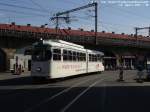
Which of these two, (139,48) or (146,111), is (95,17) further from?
(146,111)

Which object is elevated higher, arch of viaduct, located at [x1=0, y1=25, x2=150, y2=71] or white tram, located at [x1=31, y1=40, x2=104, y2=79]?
arch of viaduct, located at [x1=0, y1=25, x2=150, y2=71]

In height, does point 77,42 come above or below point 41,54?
above

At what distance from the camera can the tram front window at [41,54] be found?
30.1 m

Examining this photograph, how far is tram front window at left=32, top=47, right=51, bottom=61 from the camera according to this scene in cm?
3009

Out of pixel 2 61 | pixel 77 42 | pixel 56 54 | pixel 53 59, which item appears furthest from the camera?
pixel 77 42

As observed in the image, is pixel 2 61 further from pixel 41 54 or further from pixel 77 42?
pixel 41 54

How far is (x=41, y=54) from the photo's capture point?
99.6ft

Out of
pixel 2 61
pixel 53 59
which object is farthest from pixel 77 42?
pixel 53 59

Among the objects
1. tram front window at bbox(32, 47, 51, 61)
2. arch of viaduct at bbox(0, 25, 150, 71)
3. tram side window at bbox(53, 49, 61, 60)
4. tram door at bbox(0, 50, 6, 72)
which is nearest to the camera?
tram front window at bbox(32, 47, 51, 61)

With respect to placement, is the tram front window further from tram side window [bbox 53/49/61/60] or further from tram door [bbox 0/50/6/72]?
tram door [bbox 0/50/6/72]

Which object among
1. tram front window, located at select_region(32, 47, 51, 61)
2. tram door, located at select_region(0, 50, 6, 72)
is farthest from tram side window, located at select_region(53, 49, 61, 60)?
tram door, located at select_region(0, 50, 6, 72)

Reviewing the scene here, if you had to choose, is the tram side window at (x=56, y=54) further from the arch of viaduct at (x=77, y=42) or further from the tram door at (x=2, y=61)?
the tram door at (x=2, y=61)

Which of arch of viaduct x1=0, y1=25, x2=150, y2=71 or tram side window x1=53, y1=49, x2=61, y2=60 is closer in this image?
tram side window x1=53, y1=49, x2=61, y2=60

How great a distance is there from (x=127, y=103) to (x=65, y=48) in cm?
1628
